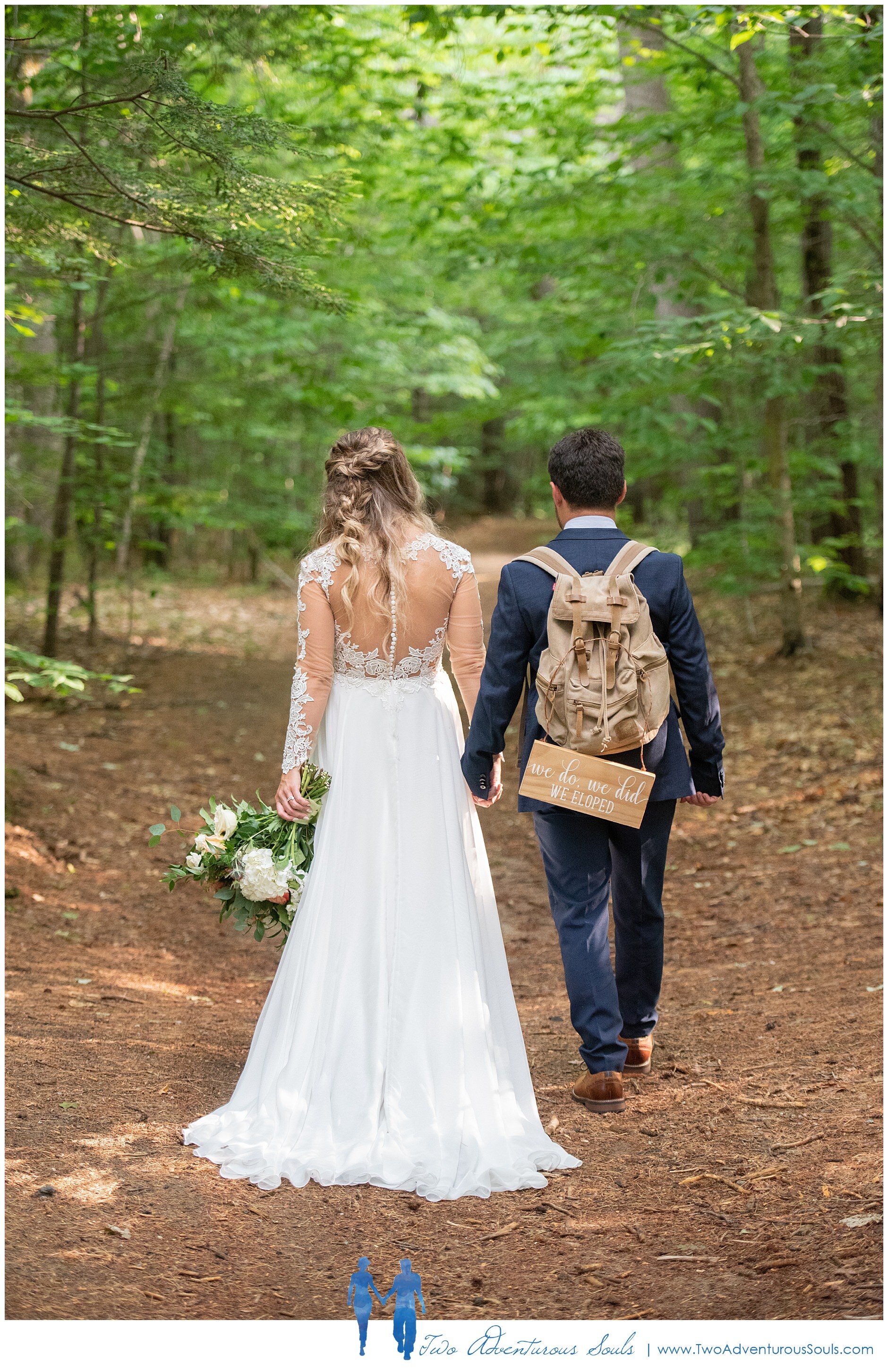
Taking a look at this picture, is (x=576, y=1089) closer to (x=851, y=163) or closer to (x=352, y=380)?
(x=851, y=163)

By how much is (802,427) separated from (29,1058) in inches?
411

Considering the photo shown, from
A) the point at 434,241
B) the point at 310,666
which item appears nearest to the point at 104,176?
the point at 310,666

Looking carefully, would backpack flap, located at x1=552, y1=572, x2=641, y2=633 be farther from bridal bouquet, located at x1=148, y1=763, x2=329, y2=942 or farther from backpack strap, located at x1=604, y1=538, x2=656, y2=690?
bridal bouquet, located at x1=148, y1=763, x2=329, y2=942

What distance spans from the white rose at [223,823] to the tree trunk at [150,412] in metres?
6.47

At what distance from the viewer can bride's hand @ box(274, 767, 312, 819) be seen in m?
3.49

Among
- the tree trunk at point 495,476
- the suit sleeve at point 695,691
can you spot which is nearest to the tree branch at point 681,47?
the suit sleeve at point 695,691

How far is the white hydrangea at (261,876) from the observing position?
3.43m

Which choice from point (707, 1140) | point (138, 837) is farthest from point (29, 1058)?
point (138, 837)

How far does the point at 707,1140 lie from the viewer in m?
3.43

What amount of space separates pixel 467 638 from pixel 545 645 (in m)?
0.28

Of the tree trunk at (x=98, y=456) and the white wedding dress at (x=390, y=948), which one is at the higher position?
the tree trunk at (x=98, y=456)

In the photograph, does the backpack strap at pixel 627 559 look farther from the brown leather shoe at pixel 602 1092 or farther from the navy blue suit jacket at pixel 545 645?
the brown leather shoe at pixel 602 1092

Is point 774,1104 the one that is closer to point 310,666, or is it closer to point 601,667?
point 601,667

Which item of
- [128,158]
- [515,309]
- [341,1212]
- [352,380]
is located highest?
[515,309]
